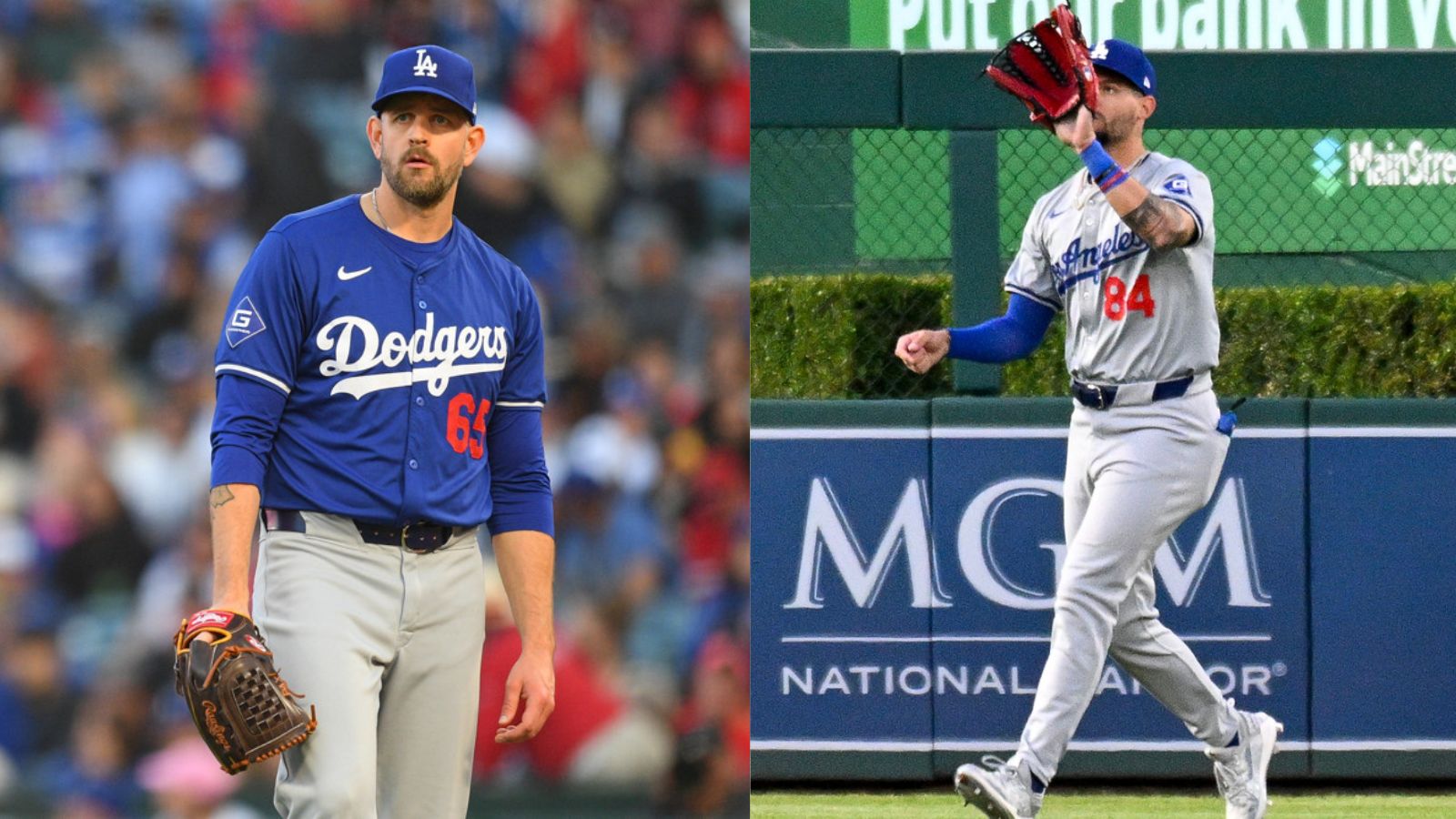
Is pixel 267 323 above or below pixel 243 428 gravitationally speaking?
above

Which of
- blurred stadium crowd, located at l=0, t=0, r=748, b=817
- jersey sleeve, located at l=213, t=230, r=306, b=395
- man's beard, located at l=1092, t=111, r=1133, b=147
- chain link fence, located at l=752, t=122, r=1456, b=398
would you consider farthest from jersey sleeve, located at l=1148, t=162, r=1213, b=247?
jersey sleeve, located at l=213, t=230, r=306, b=395

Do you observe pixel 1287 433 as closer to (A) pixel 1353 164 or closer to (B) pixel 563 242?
(B) pixel 563 242

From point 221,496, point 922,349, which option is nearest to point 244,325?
point 221,496

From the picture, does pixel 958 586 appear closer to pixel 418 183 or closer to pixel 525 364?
pixel 525 364

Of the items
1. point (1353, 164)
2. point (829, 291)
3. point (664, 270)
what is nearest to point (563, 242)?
point (664, 270)

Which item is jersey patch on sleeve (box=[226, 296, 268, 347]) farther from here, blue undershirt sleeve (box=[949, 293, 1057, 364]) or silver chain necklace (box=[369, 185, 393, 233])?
blue undershirt sleeve (box=[949, 293, 1057, 364])

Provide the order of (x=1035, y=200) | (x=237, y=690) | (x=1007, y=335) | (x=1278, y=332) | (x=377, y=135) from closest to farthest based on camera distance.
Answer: (x=237, y=690)
(x=377, y=135)
(x=1007, y=335)
(x=1278, y=332)
(x=1035, y=200)
